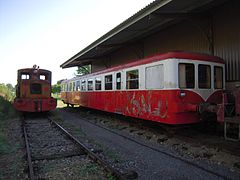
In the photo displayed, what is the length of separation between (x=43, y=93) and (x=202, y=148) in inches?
447

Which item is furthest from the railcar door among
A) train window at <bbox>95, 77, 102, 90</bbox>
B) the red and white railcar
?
train window at <bbox>95, 77, 102, 90</bbox>

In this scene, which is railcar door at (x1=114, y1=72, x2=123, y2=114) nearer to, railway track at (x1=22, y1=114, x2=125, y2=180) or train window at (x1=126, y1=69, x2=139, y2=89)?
train window at (x1=126, y1=69, x2=139, y2=89)

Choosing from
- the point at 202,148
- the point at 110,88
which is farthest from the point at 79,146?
the point at 110,88

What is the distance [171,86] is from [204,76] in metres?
1.65

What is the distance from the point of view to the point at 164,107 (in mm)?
7910

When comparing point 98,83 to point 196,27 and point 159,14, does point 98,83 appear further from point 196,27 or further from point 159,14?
point 196,27

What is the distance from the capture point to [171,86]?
300 inches

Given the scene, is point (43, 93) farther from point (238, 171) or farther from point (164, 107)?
point (238, 171)

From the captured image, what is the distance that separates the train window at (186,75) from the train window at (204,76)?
0.39m

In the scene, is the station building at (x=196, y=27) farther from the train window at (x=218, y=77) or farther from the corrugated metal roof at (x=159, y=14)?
the train window at (x=218, y=77)

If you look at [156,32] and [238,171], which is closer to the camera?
[238,171]

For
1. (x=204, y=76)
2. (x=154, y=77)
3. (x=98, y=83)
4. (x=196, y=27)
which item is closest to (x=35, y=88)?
(x=98, y=83)

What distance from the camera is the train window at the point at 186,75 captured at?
25.6ft

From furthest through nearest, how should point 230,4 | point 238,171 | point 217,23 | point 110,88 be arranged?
point 110,88 → point 217,23 → point 230,4 → point 238,171
